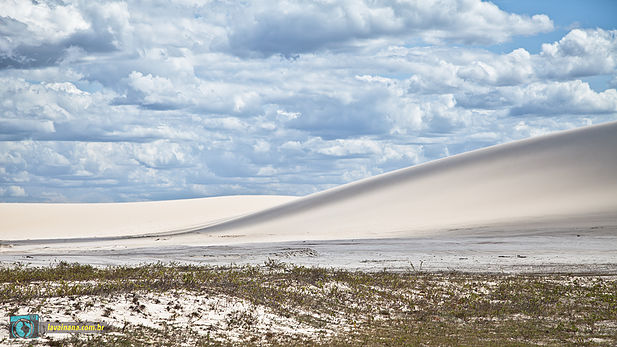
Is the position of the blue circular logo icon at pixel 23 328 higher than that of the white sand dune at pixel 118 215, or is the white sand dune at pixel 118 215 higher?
the white sand dune at pixel 118 215

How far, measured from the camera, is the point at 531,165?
5659 cm

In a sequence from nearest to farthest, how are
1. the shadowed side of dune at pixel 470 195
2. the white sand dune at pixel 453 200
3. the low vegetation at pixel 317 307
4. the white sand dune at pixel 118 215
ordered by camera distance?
1. the low vegetation at pixel 317 307
2. the white sand dune at pixel 453 200
3. the shadowed side of dune at pixel 470 195
4. the white sand dune at pixel 118 215

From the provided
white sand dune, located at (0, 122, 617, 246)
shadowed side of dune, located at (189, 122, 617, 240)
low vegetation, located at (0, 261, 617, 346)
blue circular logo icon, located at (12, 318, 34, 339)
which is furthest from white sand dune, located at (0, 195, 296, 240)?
blue circular logo icon, located at (12, 318, 34, 339)

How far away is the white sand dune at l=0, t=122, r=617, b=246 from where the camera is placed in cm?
4444

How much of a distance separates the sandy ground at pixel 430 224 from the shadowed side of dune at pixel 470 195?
0.15m

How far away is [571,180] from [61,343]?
1846 inches

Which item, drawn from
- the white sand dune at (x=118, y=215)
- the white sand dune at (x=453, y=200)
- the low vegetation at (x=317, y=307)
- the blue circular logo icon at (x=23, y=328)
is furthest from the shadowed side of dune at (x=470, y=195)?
the blue circular logo icon at (x=23, y=328)

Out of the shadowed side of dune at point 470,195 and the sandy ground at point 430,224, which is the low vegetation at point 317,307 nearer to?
the sandy ground at point 430,224

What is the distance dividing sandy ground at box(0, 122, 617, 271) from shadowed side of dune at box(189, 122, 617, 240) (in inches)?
5.9

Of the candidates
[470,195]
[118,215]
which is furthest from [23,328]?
[118,215]

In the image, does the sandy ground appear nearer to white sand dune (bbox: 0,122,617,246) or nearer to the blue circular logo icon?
white sand dune (bbox: 0,122,617,246)

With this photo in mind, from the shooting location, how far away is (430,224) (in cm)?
4528

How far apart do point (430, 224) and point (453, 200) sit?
25.9 ft

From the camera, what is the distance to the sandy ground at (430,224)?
2786 centimetres
